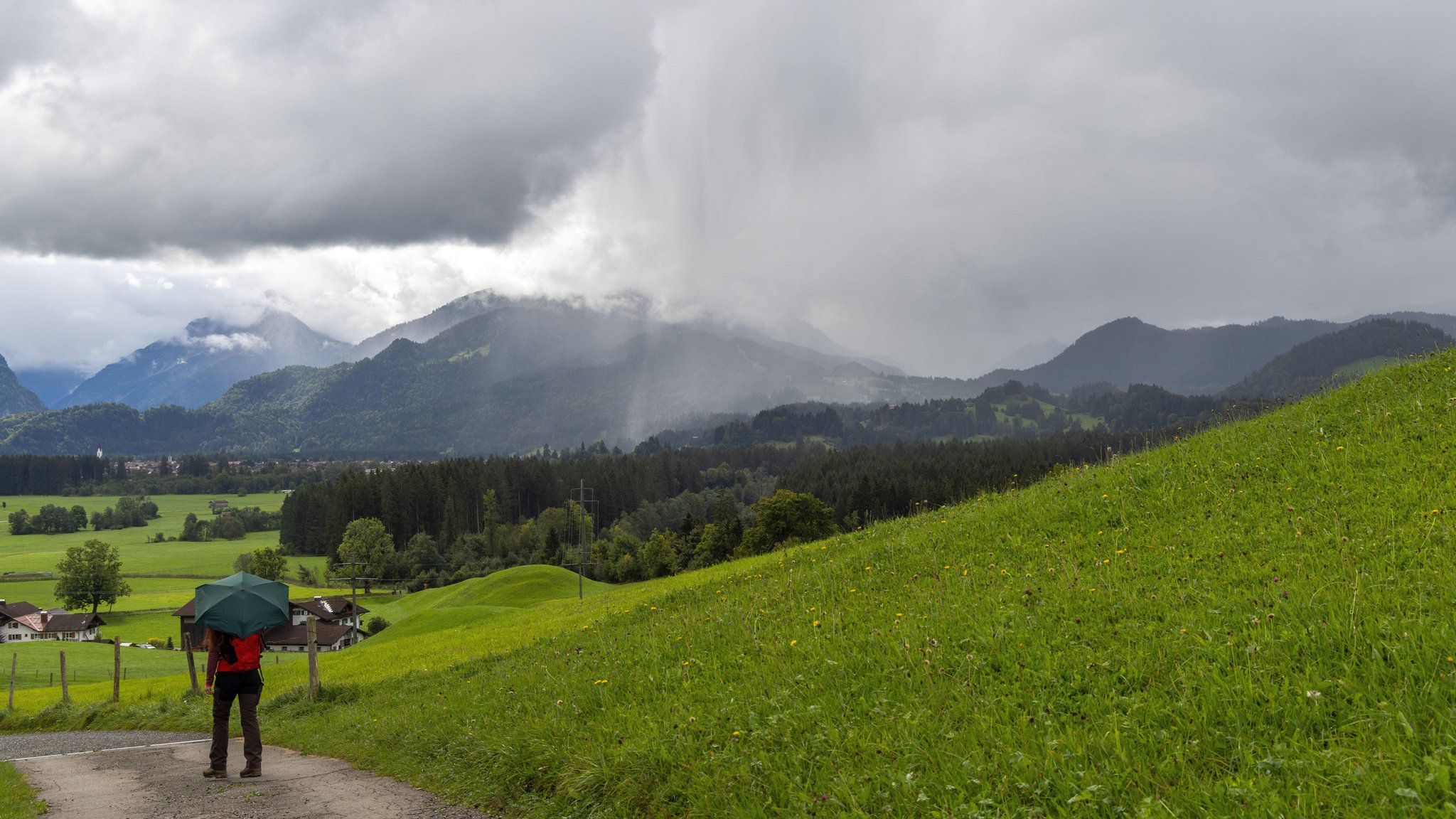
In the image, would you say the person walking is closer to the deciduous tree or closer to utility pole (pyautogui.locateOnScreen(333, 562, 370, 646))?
utility pole (pyautogui.locateOnScreen(333, 562, 370, 646))

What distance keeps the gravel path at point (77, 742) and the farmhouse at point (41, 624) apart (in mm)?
97813

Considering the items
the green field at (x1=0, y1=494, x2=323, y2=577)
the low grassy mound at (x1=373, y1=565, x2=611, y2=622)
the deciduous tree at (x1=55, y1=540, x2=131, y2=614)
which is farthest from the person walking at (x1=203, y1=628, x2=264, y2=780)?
the green field at (x1=0, y1=494, x2=323, y2=577)

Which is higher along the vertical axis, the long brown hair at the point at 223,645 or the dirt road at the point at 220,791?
the long brown hair at the point at 223,645

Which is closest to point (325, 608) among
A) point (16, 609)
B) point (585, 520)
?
point (16, 609)

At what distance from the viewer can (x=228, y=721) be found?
13.0 metres

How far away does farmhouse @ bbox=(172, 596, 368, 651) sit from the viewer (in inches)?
3664

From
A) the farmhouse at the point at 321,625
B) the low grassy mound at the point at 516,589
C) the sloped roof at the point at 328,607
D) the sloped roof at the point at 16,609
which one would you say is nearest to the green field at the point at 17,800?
the low grassy mound at the point at 516,589

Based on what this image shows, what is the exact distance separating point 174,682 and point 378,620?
4904 centimetres

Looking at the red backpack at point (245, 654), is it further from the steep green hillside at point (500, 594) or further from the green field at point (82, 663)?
the steep green hillside at point (500, 594)

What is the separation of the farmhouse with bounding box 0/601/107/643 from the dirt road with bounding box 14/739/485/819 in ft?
363

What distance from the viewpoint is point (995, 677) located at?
27.1 feet

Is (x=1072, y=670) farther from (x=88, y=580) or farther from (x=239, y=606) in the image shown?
(x=88, y=580)

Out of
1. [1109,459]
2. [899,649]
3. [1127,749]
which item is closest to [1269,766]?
[1127,749]

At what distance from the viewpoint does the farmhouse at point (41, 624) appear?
324 ft
